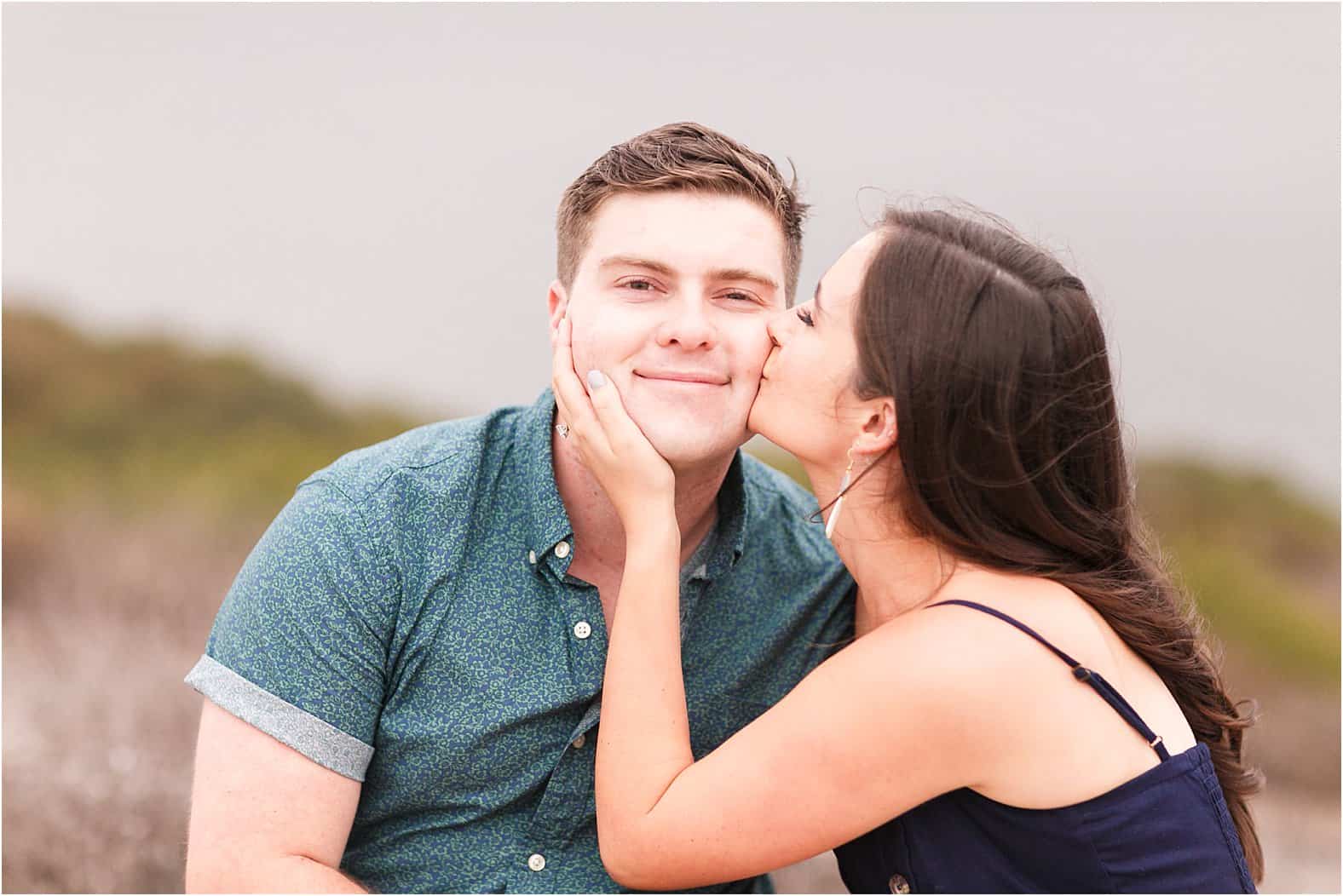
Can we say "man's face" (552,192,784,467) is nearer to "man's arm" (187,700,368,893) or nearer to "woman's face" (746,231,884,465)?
"woman's face" (746,231,884,465)

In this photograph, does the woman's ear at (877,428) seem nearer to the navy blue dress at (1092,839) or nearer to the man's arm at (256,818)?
the navy blue dress at (1092,839)

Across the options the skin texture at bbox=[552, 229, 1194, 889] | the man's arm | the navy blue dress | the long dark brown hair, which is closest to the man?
the man's arm

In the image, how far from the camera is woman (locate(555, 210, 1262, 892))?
75.2 inches

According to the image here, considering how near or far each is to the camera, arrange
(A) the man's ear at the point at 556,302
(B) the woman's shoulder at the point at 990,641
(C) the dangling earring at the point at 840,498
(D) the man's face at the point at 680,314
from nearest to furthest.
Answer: (B) the woman's shoulder at the point at 990,641
(C) the dangling earring at the point at 840,498
(D) the man's face at the point at 680,314
(A) the man's ear at the point at 556,302

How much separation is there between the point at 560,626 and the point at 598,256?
730mm

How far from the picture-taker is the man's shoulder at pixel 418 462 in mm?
2270

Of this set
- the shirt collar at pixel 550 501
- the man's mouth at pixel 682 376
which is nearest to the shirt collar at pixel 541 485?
the shirt collar at pixel 550 501

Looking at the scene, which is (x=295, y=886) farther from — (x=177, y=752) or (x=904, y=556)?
(x=177, y=752)

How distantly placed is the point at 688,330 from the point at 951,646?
2.46 ft

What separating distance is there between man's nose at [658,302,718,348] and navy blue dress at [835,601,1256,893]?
67cm

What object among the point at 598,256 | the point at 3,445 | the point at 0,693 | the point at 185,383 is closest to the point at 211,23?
the point at 185,383

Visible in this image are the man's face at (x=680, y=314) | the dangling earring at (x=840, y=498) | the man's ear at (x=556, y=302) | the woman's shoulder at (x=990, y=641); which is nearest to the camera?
the woman's shoulder at (x=990, y=641)

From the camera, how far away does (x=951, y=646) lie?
1.91 meters

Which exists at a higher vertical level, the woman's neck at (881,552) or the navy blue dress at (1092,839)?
the woman's neck at (881,552)
